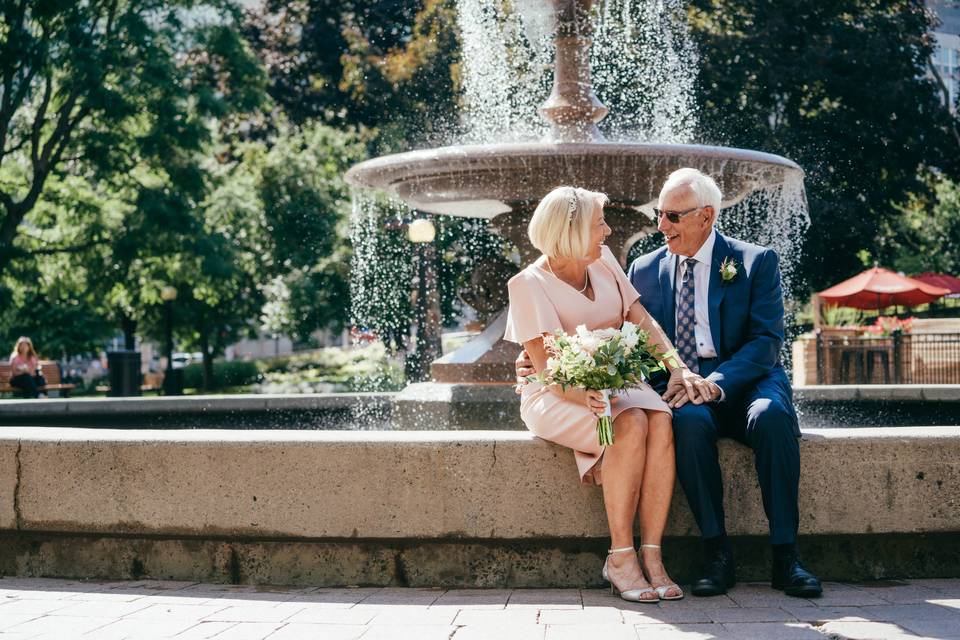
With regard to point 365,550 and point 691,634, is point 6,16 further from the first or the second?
point 691,634

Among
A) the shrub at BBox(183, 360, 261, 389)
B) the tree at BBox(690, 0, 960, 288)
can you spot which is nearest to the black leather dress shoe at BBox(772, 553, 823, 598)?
the tree at BBox(690, 0, 960, 288)

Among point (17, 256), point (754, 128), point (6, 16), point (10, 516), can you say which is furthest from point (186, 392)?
point (10, 516)

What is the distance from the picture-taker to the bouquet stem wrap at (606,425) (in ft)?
13.2

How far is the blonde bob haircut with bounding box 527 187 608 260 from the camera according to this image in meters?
4.44

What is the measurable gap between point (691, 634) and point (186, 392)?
26390 mm

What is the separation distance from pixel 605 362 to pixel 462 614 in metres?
1.10

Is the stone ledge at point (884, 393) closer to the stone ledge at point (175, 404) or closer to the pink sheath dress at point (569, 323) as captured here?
the stone ledge at point (175, 404)

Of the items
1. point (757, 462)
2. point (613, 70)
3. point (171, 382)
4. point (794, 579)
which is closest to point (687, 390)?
point (757, 462)

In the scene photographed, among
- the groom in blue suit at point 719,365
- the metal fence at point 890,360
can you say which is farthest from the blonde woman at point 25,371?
the groom in blue suit at point 719,365

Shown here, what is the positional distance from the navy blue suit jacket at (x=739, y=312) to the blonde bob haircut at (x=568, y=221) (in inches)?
21.2

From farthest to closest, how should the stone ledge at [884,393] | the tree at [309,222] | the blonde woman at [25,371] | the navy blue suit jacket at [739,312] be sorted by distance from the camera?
1. the tree at [309,222]
2. the blonde woman at [25,371]
3. the stone ledge at [884,393]
4. the navy blue suit jacket at [739,312]

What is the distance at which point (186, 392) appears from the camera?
2838cm

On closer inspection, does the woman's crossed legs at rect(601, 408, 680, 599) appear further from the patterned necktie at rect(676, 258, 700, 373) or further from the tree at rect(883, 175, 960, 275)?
the tree at rect(883, 175, 960, 275)

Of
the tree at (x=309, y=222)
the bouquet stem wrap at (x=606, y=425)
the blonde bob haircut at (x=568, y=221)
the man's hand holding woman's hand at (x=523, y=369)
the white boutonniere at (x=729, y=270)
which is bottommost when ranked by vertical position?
the bouquet stem wrap at (x=606, y=425)
